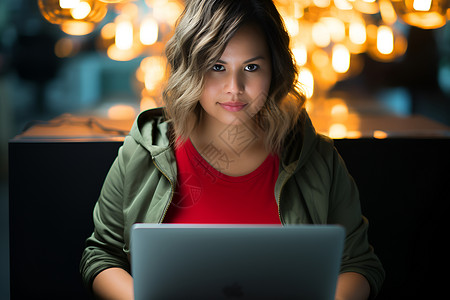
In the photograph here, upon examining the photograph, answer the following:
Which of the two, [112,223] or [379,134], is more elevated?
[379,134]

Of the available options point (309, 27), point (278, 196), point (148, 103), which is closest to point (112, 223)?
point (278, 196)

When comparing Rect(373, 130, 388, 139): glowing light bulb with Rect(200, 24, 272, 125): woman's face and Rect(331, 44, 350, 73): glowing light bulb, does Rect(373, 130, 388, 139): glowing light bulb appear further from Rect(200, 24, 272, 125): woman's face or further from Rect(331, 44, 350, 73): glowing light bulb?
Rect(331, 44, 350, 73): glowing light bulb

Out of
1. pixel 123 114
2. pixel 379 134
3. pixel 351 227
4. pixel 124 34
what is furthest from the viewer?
pixel 123 114

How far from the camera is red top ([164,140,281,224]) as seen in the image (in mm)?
1420

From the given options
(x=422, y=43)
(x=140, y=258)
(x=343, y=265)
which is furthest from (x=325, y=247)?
(x=422, y=43)

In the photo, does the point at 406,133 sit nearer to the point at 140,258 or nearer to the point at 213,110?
the point at 213,110

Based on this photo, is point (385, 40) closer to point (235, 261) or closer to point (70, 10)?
point (70, 10)

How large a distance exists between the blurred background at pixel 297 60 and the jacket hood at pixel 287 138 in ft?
0.41

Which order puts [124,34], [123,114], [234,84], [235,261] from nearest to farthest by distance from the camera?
1. [235,261]
2. [234,84]
3. [124,34]
4. [123,114]

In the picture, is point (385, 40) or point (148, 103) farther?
point (148, 103)

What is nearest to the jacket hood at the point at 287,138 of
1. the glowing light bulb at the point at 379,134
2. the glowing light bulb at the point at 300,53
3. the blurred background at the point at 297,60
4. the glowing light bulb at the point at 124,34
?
the blurred background at the point at 297,60

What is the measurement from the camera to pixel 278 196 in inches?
55.3

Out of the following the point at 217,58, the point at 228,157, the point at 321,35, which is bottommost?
the point at 228,157

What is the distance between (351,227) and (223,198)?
1.14ft
